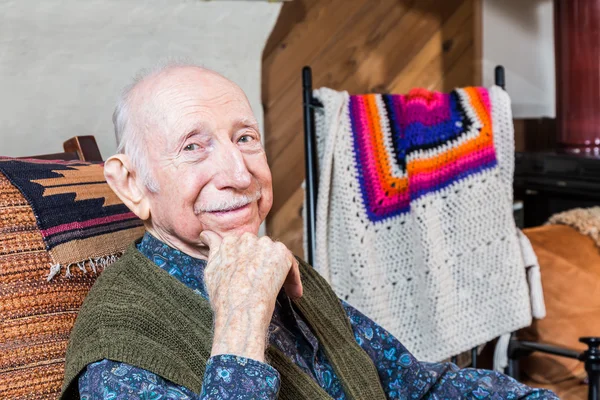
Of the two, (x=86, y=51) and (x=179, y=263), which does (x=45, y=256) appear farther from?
(x=86, y=51)

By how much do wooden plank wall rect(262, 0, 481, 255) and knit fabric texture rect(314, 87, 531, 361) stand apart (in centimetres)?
50

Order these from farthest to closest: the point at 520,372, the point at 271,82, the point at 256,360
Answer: the point at 271,82 → the point at 520,372 → the point at 256,360

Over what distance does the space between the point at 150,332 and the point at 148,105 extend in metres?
0.34

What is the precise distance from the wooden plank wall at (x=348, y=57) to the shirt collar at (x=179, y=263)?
1.22 meters

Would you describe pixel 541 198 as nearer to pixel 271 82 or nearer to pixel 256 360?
pixel 271 82

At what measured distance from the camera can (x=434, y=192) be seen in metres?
1.87

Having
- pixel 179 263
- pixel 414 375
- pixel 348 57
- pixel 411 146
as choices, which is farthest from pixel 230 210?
pixel 348 57

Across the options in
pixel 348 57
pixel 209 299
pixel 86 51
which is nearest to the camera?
pixel 209 299

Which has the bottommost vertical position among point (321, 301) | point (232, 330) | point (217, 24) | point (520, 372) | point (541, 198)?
point (520, 372)

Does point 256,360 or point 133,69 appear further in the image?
point 133,69

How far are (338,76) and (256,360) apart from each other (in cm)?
172

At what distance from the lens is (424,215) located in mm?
1855

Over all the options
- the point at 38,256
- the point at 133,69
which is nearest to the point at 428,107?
the point at 133,69

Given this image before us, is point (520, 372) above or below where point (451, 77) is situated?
below
